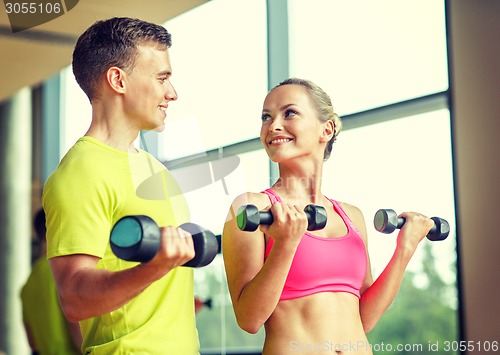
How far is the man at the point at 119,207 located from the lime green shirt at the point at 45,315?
0.90 meters

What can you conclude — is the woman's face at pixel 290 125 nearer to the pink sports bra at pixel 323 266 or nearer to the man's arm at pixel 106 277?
the pink sports bra at pixel 323 266

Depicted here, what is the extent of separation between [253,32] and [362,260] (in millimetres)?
926

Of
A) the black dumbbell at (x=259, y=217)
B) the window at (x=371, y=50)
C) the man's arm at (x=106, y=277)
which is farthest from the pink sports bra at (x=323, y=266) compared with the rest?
the window at (x=371, y=50)

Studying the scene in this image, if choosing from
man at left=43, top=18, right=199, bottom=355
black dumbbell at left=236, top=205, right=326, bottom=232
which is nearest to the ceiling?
man at left=43, top=18, right=199, bottom=355

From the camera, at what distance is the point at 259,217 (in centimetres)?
104

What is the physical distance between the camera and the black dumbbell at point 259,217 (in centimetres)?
103

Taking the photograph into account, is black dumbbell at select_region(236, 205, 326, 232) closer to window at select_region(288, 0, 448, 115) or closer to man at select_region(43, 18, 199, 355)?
man at select_region(43, 18, 199, 355)

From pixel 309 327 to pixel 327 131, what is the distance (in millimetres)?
364

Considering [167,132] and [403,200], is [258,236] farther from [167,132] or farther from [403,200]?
[403,200]

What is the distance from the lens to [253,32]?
6.63 ft

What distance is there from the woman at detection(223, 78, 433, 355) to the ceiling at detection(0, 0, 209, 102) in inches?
12.9

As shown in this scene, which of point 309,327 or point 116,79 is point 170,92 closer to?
point 116,79

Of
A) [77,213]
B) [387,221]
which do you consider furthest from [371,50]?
[77,213]

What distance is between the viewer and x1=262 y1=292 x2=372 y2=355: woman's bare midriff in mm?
1204
